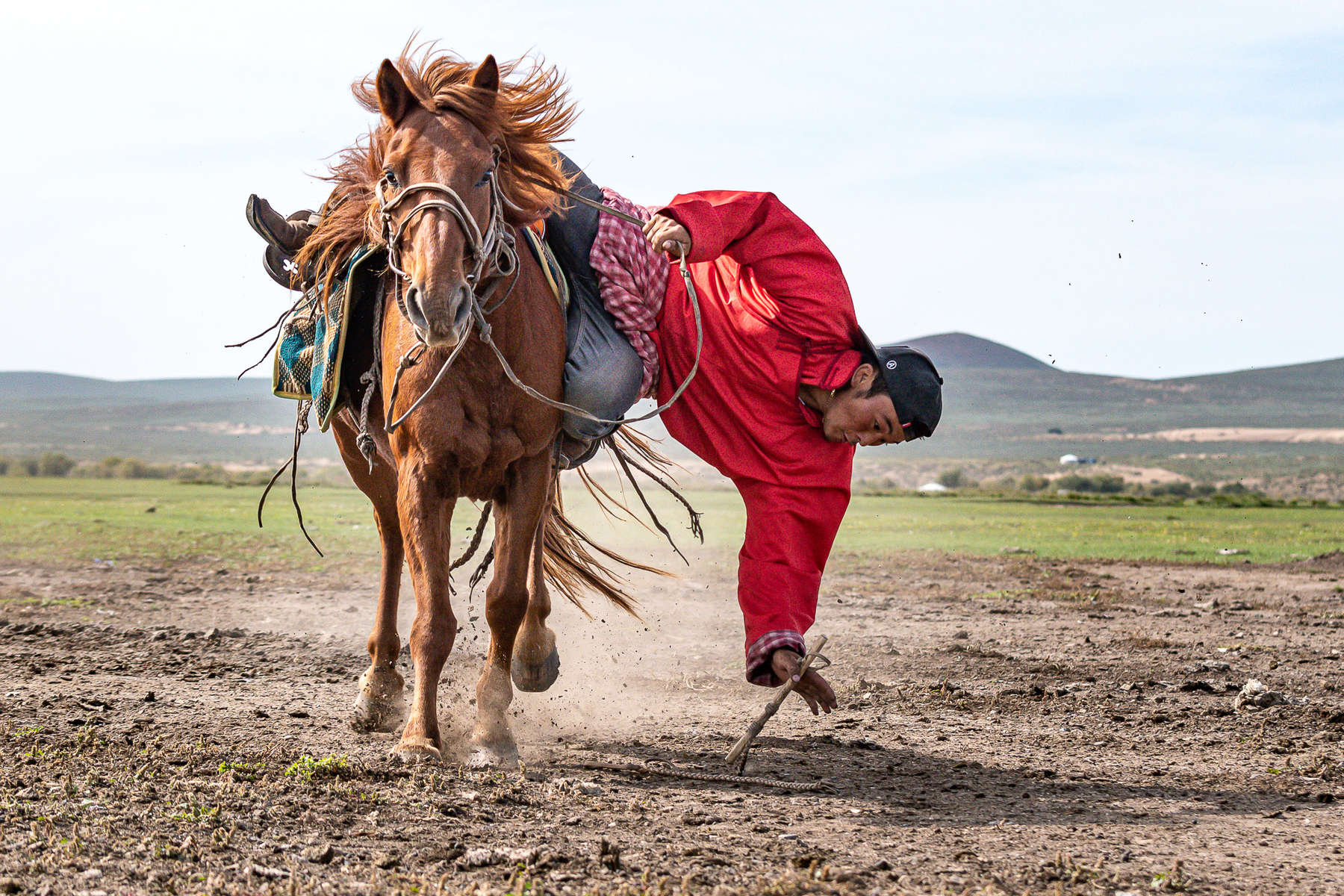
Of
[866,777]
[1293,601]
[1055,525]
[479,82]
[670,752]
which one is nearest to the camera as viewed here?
[479,82]

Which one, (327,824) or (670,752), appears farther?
(670,752)

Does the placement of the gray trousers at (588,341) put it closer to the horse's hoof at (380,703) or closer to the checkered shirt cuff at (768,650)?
the checkered shirt cuff at (768,650)

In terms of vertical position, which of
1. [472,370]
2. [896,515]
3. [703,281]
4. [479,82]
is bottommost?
[896,515]

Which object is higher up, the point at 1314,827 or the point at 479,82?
the point at 479,82

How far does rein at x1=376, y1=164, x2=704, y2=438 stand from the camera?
3.71 meters

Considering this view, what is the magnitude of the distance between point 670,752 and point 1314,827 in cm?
230

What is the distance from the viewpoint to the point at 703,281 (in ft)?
17.2

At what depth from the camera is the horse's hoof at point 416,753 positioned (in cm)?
416

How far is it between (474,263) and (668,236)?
0.84 m

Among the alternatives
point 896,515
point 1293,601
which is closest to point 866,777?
point 1293,601

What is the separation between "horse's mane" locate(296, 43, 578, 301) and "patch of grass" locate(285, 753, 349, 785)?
1803mm

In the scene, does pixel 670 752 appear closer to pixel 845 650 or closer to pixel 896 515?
pixel 845 650

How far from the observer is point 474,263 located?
12.6 ft

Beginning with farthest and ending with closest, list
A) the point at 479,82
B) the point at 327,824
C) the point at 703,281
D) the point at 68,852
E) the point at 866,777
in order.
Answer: the point at 703,281 < the point at 866,777 < the point at 479,82 < the point at 327,824 < the point at 68,852
